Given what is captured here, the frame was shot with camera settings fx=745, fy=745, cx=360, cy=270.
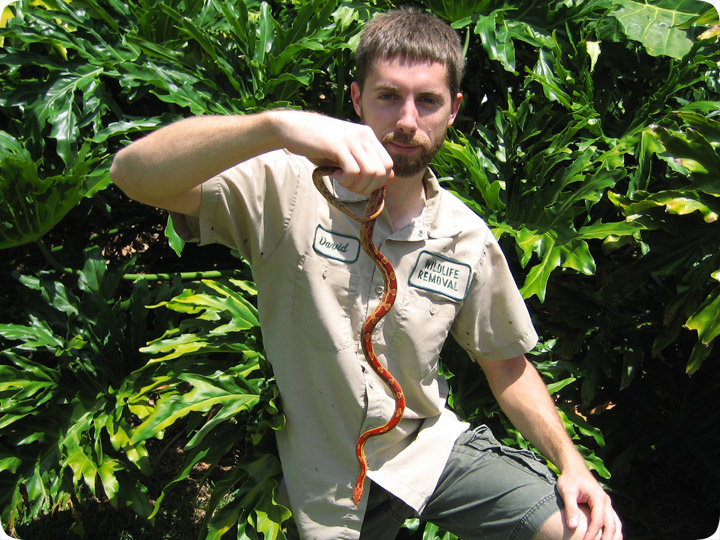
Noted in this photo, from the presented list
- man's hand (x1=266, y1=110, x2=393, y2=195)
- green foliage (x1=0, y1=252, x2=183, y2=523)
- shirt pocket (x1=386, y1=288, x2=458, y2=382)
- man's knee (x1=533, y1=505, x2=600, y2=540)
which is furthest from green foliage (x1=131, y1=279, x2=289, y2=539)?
man's hand (x1=266, y1=110, x2=393, y2=195)

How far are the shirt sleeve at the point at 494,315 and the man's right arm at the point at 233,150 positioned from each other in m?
1.03

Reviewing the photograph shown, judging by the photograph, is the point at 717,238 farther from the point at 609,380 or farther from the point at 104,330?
the point at 104,330

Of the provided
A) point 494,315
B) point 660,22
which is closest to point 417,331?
point 494,315

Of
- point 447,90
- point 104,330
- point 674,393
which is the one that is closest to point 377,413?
point 447,90

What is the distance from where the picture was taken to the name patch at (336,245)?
271 cm

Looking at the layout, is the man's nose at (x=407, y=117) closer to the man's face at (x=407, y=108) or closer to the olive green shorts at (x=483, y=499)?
the man's face at (x=407, y=108)

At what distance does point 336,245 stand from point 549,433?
1.09 m

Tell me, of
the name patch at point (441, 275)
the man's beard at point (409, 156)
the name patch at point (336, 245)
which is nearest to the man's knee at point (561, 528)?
the name patch at point (441, 275)

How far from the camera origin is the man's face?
2715 millimetres

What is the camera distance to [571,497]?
2.65 meters

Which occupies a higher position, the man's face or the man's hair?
the man's hair

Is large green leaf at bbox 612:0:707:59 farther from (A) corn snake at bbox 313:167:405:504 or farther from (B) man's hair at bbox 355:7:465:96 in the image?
(A) corn snake at bbox 313:167:405:504

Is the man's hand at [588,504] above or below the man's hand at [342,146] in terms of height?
below

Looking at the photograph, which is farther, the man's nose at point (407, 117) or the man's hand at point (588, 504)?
the man's nose at point (407, 117)
